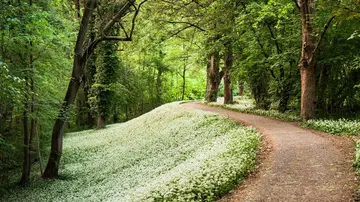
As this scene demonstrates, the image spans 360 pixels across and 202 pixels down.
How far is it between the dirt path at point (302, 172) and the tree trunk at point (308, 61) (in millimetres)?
3599

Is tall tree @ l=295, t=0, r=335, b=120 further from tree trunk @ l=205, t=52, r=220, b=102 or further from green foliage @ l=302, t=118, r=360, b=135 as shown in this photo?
tree trunk @ l=205, t=52, r=220, b=102

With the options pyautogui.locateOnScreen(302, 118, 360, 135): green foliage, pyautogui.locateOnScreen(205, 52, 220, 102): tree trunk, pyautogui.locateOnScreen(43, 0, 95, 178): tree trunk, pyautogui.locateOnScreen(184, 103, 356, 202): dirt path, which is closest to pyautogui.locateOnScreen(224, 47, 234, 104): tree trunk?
pyautogui.locateOnScreen(205, 52, 220, 102): tree trunk

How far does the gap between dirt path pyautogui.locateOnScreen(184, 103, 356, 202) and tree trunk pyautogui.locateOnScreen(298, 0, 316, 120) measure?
360cm

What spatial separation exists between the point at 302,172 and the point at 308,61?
7.98 metres

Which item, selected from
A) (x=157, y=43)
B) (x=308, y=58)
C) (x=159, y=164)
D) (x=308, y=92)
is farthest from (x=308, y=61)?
(x=157, y=43)

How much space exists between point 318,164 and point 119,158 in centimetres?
1105

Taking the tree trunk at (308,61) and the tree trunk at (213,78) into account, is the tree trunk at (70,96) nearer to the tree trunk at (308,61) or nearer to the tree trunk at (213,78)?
the tree trunk at (308,61)

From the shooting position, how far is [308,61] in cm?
1412

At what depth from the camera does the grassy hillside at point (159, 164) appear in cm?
759

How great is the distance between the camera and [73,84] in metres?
14.8

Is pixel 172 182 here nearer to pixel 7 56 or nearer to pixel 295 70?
pixel 7 56

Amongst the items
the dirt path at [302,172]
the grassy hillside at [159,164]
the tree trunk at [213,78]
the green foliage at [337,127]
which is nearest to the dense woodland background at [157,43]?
the tree trunk at [213,78]

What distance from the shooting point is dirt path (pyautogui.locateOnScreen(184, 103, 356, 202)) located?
641 cm

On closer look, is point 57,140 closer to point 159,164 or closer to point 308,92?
point 159,164
